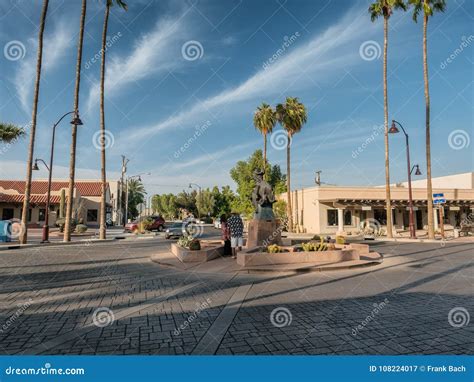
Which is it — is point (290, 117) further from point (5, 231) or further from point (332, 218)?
point (5, 231)

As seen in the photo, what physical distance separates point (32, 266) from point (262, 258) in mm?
8035

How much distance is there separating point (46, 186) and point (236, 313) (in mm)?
51420

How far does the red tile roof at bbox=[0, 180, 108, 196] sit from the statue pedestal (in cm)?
4218

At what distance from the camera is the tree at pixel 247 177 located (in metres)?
53.5

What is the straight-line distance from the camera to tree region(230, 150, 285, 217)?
2105 inches

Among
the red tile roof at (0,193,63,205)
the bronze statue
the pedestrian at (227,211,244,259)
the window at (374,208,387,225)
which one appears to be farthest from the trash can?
the window at (374,208,387,225)

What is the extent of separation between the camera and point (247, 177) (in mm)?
57000

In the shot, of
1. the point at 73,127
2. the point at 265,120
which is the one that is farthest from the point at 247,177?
the point at 73,127

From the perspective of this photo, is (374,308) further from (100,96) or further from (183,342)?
(100,96)

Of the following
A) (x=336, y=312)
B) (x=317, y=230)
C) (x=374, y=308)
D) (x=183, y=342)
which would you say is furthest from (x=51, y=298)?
(x=317, y=230)

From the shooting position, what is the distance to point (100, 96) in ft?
77.9

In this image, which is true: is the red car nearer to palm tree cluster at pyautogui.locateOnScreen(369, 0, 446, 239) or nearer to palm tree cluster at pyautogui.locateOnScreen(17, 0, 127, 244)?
palm tree cluster at pyautogui.locateOnScreen(17, 0, 127, 244)

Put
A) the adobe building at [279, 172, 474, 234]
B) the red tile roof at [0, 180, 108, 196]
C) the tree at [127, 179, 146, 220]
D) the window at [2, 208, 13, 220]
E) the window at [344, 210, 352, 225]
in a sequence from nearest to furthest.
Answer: the adobe building at [279, 172, 474, 234], the window at [344, 210, 352, 225], the window at [2, 208, 13, 220], the red tile roof at [0, 180, 108, 196], the tree at [127, 179, 146, 220]

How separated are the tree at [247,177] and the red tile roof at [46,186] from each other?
75.2 feet
